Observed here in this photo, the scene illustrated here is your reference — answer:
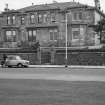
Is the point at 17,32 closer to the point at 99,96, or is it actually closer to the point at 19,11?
the point at 19,11

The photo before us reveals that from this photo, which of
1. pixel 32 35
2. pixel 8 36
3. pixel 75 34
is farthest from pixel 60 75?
pixel 8 36

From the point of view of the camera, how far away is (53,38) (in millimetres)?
48719

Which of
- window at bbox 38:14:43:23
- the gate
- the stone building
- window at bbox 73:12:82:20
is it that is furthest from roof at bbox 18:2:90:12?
the gate

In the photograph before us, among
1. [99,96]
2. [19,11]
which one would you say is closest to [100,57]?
[19,11]

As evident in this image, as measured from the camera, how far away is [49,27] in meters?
48.8

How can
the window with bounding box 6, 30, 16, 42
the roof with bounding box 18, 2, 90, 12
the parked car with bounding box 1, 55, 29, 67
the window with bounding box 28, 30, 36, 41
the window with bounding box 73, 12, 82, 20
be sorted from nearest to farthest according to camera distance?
the parked car with bounding box 1, 55, 29, 67 < the window with bounding box 73, 12, 82, 20 < the roof with bounding box 18, 2, 90, 12 < the window with bounding box 28, 30, 36, 41 < the window with bounding box 6, 30, 16, 42

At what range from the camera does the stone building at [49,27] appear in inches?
1832

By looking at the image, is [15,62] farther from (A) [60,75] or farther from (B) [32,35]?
(A) [60,75]

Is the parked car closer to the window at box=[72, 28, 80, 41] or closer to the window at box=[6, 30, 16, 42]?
the window at box=[72, 28, 80, 41]

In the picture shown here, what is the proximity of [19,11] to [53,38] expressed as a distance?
874 centimetres

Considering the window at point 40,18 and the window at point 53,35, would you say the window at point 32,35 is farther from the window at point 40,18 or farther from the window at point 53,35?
the window at point 53,35

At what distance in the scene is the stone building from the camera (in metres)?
46.5

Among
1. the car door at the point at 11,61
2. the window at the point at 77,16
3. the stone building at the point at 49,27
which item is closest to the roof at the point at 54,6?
the stone building at the point at 49,27

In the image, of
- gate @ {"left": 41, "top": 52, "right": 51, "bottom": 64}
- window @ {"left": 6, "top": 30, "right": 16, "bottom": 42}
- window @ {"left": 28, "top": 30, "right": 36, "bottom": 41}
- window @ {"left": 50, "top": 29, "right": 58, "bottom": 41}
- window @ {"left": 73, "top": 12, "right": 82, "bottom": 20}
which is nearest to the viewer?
gate @ {"left": 41, "top": 52, "right": 51, "bottom": 64}
